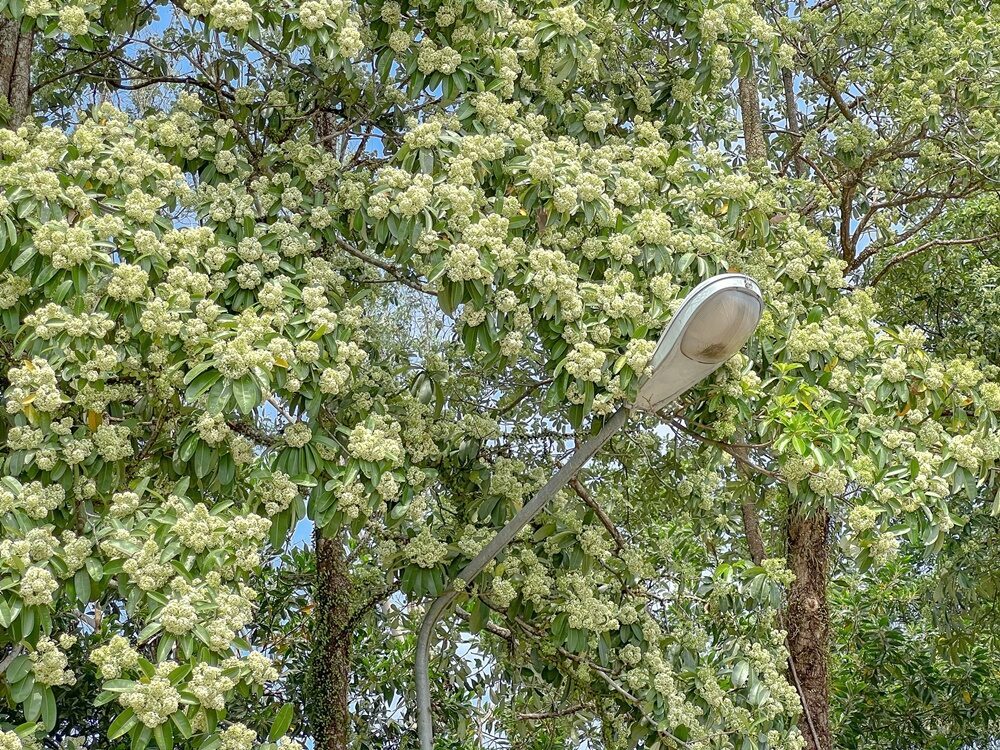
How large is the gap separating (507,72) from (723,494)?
2636 mm

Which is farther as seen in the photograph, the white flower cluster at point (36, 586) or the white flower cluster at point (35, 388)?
the white flower cluster at point (35, 388)

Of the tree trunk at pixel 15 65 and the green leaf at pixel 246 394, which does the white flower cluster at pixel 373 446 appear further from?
the tree trunk at pixel 15 65

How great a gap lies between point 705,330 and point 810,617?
2.98m

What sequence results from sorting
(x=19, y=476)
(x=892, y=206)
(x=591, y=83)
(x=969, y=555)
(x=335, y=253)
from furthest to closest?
(x=892, y=206) → (x=969, y=555) → (x=591, y=83) → (x=335, y=253) → (x=19, y=476)

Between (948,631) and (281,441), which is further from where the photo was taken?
(948,631)

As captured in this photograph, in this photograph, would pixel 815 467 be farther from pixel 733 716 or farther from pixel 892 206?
pixel 892 206

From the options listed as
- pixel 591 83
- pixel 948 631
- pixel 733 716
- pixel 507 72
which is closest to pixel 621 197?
pixel 507 72

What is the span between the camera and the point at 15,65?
541cm

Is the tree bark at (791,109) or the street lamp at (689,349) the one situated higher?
the tree bark at (791,109)

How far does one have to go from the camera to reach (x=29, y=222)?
3.71 m

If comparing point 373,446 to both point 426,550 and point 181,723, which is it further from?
point 181,723

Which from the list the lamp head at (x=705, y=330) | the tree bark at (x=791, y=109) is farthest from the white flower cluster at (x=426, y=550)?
the tree bark at (x=791, y=109)

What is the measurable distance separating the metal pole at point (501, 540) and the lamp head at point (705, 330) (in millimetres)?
231

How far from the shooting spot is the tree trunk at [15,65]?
5383mm
